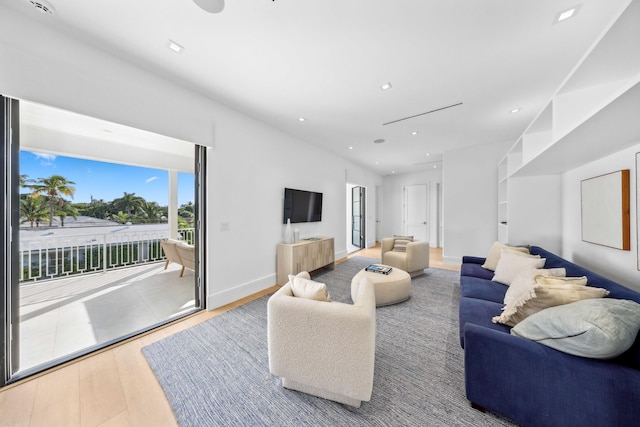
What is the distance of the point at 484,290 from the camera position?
2230 millimetres

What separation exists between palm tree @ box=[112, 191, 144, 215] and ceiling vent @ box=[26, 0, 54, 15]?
3.96 meters

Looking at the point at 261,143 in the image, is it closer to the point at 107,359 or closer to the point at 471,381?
the point at 107,359

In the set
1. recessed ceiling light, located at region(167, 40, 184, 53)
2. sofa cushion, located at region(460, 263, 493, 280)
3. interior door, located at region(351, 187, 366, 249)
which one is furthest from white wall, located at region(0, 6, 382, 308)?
sofa cushion, located at region(460, 263, 493, 280)

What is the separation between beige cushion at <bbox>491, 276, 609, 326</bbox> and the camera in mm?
1338

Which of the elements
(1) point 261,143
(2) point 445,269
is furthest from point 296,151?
(2) point 445,269

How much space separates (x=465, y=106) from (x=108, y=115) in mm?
3987

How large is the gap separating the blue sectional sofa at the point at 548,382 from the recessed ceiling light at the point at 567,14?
6.23 ft

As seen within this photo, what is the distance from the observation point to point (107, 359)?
185cm

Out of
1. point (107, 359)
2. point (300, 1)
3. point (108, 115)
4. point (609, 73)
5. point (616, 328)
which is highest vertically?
point (300, 1)

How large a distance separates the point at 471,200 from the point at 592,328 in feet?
14.4

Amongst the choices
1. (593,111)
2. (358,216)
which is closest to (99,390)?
(593,111)

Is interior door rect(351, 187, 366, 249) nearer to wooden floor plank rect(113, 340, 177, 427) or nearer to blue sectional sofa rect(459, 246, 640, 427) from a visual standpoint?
blue sectional sofa rect(459, 246, 640, 427)

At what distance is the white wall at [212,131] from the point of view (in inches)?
62.3

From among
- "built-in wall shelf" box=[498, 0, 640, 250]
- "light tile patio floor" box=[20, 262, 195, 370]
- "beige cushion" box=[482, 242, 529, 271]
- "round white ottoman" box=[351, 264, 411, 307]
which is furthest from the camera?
"beige cushion" box=[482, 242, 529, 271]
